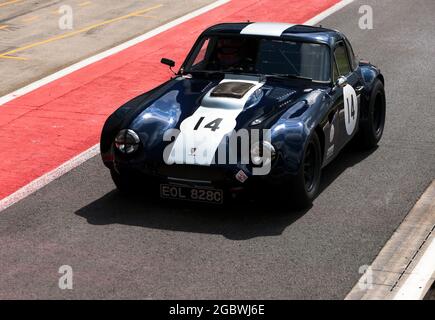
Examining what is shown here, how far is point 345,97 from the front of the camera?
36.8ft

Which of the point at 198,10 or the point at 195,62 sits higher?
the point at 195,62

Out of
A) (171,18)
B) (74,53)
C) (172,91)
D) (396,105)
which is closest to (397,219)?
(172,91)

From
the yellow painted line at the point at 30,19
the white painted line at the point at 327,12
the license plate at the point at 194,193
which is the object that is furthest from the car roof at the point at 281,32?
the yellow painted line at the point at 30,19

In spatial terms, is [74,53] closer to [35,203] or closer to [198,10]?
[198,10]

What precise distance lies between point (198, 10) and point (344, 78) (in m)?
10.7

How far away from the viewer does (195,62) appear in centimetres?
1152

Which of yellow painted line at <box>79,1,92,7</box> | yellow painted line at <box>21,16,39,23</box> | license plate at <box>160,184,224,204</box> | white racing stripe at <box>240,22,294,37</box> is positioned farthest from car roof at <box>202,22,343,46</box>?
yellow painted line at <box>79,1,92,7</box>

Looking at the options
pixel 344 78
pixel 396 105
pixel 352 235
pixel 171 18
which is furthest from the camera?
pixel 171 18

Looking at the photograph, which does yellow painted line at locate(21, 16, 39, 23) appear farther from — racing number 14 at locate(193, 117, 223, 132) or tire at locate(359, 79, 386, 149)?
racing number 14 at locate(193, 117, 223, 132)

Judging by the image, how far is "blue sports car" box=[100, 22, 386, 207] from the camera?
31.7ft

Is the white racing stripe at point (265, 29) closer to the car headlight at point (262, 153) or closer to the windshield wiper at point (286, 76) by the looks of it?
the windshield wiper at point (286, 76)

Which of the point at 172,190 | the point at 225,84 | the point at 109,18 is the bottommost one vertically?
the point at 109,18

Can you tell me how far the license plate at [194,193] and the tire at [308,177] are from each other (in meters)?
0.73

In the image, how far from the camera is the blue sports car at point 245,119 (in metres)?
9.66
